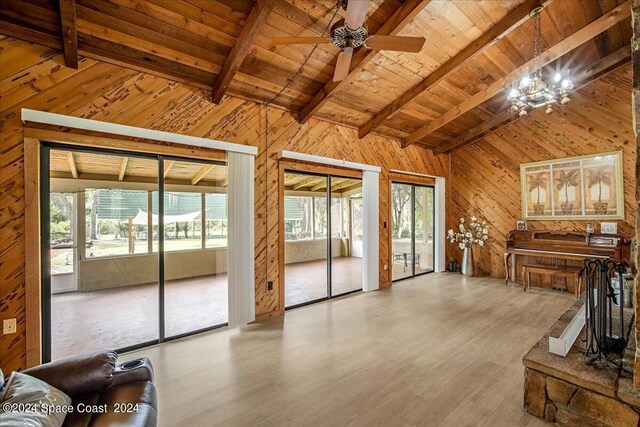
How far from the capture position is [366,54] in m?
3.44

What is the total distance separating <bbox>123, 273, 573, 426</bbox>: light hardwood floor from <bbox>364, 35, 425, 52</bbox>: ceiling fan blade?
2.96 m

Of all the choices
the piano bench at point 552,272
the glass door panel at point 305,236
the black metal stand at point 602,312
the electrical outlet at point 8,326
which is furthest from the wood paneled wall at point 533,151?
the electrical outlet at point 8,326

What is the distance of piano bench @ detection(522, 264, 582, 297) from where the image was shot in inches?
200

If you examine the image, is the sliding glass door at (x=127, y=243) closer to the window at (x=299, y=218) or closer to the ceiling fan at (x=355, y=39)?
the window at (x=299, y=218)

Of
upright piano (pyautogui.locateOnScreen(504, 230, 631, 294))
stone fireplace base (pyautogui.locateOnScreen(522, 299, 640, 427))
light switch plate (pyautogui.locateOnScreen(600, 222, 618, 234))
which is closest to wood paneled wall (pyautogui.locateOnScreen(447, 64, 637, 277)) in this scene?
light switch plate (pyautogui.locateOnScreen(600, 222, 618, 234))

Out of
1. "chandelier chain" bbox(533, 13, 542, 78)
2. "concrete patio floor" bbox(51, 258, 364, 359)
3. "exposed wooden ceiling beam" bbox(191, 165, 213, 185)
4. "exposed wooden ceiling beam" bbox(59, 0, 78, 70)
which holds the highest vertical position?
"chandelier chain" bbox(533, 13, 542, 78)

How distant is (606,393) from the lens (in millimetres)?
1891

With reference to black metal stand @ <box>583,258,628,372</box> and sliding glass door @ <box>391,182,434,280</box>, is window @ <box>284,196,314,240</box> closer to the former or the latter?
sliding glass door @ <box>391,182,434,280</box>

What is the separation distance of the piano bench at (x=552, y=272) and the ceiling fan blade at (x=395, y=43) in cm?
511

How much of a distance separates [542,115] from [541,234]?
248 centimetres

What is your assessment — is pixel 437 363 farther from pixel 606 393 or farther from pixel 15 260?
pixel 15 260

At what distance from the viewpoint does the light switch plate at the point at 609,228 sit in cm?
512

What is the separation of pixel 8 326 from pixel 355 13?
3.96 m

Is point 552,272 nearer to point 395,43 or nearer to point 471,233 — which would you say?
point 471,233
